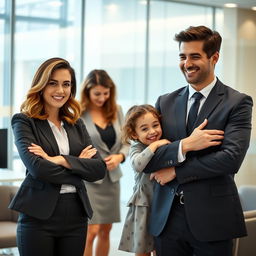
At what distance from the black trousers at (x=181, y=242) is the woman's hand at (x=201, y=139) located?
286 mm

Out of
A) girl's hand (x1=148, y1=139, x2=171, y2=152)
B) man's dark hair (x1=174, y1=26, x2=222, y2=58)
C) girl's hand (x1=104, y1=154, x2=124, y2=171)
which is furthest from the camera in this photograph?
girl's hand (x1=104, y1=154, x2=124, y2=171)

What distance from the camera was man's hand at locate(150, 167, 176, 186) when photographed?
107 inches

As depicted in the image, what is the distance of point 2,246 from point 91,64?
10.8 feet

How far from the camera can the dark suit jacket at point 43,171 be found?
2895mm

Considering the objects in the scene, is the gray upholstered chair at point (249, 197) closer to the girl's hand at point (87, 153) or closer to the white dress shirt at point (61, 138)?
the girl's hand at point (87, 153)

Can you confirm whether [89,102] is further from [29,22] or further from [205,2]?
[205,2]

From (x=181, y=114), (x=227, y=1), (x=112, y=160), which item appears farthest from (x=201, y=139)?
(x=227, y=1)

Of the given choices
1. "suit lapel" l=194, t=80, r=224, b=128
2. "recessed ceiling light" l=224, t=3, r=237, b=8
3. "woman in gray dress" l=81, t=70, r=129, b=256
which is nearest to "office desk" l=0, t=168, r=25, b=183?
"woman in gray dress" l=81, t=70, r=129, b=256

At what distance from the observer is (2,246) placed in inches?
167

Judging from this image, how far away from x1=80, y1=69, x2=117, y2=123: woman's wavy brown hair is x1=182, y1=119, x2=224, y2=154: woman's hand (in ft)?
6.50

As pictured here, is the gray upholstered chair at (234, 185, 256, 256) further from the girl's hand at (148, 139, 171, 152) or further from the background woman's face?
the background woman's face

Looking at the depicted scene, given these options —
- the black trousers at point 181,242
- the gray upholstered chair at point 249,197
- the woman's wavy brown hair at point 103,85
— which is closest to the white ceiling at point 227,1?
the woman's wavy brown hair at point 103,85

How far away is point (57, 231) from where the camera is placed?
9.67 ft

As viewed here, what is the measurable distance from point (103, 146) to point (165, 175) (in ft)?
5.93
